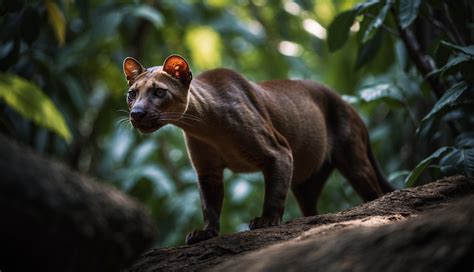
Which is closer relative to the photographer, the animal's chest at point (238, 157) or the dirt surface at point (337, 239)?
the dirt surface at point (337, 239)

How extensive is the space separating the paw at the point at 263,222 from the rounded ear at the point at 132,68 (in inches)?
51.1

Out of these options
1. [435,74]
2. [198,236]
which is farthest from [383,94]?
[198,236]

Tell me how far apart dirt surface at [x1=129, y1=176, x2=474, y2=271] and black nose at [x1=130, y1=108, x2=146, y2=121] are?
0.86 metres

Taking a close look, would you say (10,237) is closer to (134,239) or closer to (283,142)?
(134,239)

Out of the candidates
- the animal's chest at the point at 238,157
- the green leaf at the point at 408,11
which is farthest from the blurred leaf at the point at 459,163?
the animal's chest at the point at 238,157

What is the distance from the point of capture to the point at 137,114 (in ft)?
12.8

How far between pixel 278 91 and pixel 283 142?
0.66m

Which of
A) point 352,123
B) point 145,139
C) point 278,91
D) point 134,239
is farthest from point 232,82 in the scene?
point 145,139

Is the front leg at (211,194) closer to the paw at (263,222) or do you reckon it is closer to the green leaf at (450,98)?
the paw at (263,222)

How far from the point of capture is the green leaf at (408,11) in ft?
14.2

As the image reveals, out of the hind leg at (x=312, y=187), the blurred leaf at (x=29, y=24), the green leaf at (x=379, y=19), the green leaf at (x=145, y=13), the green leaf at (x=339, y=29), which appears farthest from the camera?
the green leaf at (x=145, y=13)

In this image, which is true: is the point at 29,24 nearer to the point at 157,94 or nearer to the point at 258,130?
the point at 157,94

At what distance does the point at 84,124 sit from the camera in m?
8.58

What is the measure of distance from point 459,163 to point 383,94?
1.44m
